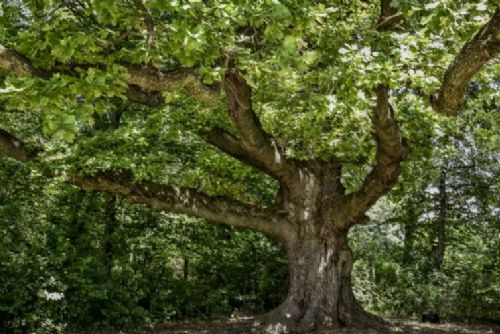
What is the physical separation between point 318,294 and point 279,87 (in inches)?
171

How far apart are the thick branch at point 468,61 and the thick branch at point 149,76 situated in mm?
2862

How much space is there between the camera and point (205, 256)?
41.1 feet

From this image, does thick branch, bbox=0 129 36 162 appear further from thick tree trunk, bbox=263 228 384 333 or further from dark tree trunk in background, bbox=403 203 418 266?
dark tree trunk in background, bbox=403 203 418 266

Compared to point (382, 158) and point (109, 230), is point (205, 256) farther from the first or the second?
point (382, 158)

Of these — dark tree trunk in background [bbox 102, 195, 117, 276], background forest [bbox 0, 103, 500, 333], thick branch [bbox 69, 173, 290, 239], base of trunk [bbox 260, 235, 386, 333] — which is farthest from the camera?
dark tree trunk in background [bbox 102, 195, 117, 276]

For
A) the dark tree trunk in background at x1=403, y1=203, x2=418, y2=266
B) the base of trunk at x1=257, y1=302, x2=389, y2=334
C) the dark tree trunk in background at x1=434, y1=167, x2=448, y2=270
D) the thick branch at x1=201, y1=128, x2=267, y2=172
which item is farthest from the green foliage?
the dark tree trunk in background at x1=434, y1=167, x2=448, y2=270

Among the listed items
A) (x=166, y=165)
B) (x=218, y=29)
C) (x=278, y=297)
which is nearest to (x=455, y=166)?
(x=278, y=297)

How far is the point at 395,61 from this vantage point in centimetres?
550

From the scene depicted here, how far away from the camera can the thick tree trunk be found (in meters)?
9.32

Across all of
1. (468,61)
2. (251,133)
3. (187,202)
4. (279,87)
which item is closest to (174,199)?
(187,202)

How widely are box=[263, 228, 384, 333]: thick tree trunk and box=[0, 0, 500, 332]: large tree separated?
27mm

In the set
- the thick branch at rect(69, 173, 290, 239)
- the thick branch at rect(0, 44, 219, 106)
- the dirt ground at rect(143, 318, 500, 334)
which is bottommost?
the dirt ground at rect(143, 318, 500, 334)

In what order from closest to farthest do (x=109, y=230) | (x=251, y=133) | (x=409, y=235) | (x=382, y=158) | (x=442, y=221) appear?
(x=251, y=133), (x=382, y=158), (x=109, y=230), (x=442, y=221), (x=409, y=235)

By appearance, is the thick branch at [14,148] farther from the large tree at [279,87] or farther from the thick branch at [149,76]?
the thick branch at [149,76]
